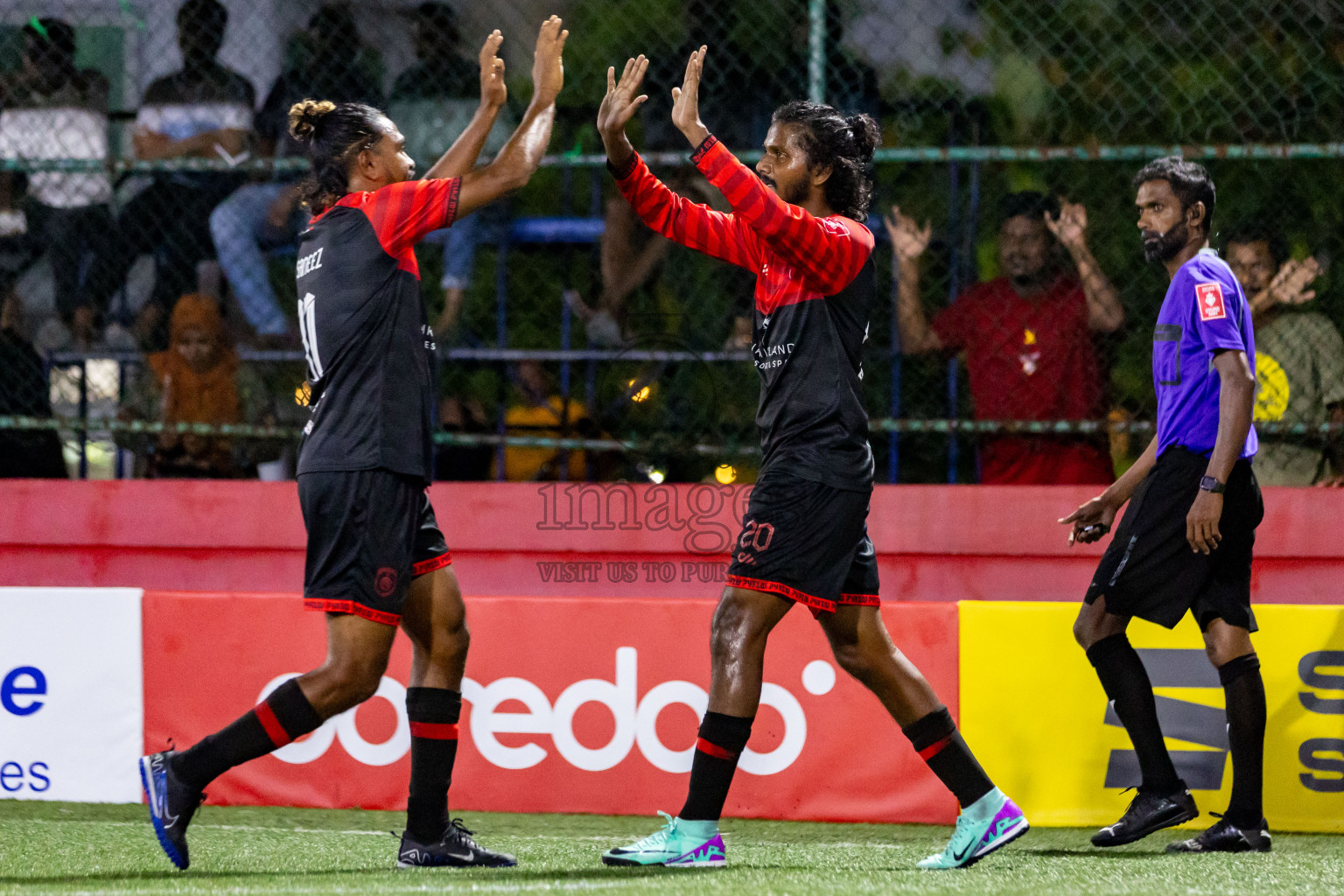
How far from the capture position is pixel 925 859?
12.0ft

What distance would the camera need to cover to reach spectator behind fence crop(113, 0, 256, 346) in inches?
245

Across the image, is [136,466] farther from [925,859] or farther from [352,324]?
[925,859]

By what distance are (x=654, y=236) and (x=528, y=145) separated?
2538 millimetres

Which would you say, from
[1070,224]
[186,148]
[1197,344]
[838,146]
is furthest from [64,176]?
[1197,344]

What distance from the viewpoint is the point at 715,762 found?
344cm

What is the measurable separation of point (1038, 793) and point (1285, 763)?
75 centimetres

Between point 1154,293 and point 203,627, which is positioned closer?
point 203,627

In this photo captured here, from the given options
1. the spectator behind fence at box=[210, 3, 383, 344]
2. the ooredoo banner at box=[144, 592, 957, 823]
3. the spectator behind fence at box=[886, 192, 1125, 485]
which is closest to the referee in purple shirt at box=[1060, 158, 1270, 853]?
the ooredoo banner at box=[144, 592, 957, 823]

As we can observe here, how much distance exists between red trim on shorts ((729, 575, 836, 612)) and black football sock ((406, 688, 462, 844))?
80 cm

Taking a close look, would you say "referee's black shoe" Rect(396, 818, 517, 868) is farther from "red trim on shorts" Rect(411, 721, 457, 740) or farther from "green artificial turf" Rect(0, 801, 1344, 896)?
"red trim on shorts" Rect(411, 721, 457, 740)

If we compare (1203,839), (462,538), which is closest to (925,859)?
(1203,839)

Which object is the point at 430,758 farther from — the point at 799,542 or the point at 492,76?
the point at 492,76

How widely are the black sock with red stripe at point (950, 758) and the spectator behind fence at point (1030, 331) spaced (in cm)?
220

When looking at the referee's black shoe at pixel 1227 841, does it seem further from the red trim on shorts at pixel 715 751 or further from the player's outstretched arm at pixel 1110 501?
the red trim on shorts at pixel 715 751
